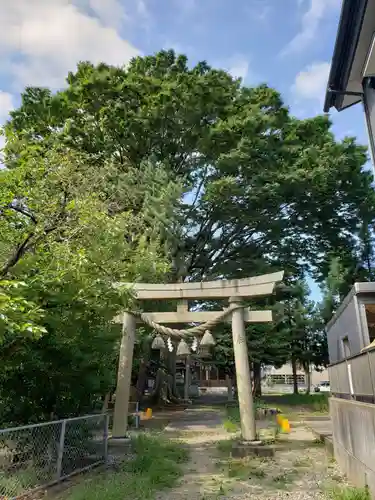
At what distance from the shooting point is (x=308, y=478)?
7.21 metres

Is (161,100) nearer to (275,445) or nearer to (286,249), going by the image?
(286,249)

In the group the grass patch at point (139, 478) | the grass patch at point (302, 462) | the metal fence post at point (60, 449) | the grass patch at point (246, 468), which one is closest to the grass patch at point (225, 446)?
the grass patch at point (246, 468)

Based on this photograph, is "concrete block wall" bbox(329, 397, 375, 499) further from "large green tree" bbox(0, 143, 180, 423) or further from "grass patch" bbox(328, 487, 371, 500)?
"large green tree" bbox(0, 143, 180, 423)

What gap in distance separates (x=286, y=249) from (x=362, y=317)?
1826 centimetres

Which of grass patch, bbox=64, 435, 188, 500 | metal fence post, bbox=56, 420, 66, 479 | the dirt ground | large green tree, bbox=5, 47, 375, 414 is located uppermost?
large green tree, bbox=5, 47, 375, 414

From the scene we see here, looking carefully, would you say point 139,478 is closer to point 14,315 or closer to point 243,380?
point 243,380

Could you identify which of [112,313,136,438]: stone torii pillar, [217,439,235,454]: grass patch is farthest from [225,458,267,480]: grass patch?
[112,313,136,438]: stone torii pillar

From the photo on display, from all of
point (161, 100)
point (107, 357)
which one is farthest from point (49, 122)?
point (107, 357)

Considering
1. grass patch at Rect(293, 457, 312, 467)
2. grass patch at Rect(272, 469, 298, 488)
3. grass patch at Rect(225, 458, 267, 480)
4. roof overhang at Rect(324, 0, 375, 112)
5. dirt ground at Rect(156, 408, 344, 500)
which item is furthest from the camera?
grass patch at Rect(293, 457, 312, 467)

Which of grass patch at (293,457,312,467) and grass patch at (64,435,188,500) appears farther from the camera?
grass patch at (293,457,312,467)

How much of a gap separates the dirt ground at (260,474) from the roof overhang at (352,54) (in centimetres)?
689

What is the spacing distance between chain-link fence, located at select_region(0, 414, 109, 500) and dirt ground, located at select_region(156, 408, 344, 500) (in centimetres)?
204

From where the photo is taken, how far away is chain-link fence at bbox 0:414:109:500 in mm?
5992

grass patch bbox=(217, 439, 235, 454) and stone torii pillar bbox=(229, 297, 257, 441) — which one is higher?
stone torii pillar bbox=(229, 297, 257, 441)
